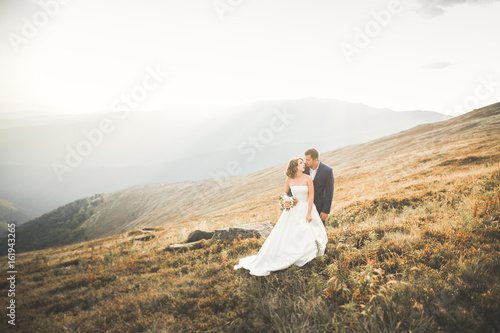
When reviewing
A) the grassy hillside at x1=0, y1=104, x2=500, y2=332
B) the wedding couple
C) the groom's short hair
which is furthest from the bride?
the groom's short hair

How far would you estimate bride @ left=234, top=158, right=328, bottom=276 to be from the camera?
6.73 m

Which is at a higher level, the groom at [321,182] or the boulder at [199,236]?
the groom at [321,182]

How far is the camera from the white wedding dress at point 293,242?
21.9 feet

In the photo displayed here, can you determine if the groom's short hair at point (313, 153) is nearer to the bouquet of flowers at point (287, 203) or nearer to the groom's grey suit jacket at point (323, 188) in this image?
the groom's grey suit jacket at point (323, 188)

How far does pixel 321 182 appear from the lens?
7.94m

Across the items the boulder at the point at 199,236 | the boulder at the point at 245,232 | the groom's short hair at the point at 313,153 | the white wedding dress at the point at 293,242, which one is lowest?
the boulder at the point at 199,236

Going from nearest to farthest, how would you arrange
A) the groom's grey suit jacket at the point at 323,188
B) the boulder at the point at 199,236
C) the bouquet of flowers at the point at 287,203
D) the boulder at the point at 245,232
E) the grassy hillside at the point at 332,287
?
the grassy hillside at the point at 332,287
the bouquet of flowers at the point at 287,203
the groom's grey suit jacket at the point at 323,188
the boulder at the point at 245,232
the boulder at the point at 199,236

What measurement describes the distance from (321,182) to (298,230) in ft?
6.58

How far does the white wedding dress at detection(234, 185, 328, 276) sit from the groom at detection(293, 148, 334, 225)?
0.52 metres

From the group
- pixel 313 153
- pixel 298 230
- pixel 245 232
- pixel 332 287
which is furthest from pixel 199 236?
pixel 332 287

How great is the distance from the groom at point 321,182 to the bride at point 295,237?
38 cm

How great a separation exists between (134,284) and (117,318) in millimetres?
2077

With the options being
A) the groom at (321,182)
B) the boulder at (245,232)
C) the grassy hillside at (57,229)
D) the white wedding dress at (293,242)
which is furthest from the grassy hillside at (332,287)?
the grassy hillside at (57,229)

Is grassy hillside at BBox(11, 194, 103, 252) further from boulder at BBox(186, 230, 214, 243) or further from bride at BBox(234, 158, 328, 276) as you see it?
bride at BBox(234, 158, 328, 276)
